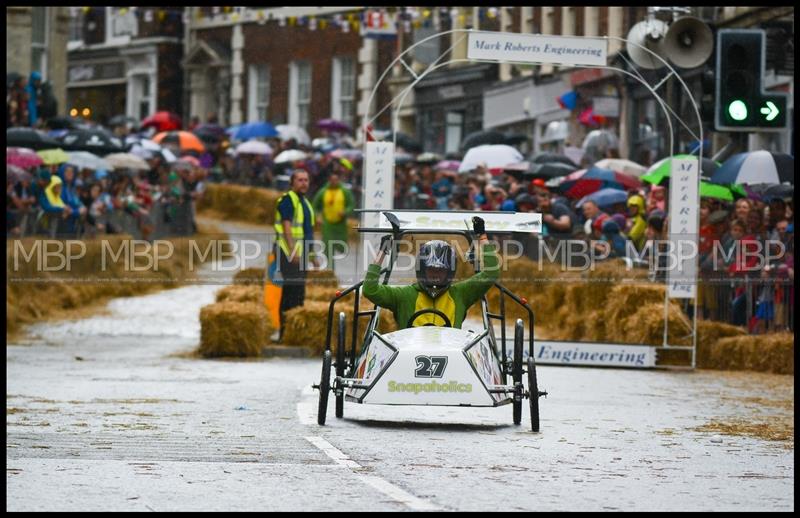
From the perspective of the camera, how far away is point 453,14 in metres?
45.4

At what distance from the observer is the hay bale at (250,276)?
2623cm

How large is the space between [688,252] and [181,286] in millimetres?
13714

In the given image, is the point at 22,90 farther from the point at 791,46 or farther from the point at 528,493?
the point at 528,493

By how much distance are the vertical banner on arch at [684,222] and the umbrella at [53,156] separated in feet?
53.5

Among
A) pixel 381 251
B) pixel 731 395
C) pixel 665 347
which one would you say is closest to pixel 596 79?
pixel 665 347

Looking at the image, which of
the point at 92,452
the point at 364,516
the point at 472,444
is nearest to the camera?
the point at 364,516

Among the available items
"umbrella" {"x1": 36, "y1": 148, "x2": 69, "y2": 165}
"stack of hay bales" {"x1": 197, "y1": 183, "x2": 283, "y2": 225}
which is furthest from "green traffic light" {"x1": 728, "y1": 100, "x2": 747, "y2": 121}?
"stack of hay bales" {"x1": 197, "y1": 183, "x2": 283, "y2": 225}

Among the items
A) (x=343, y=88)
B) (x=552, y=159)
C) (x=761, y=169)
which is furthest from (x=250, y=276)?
(x=343, y=88)

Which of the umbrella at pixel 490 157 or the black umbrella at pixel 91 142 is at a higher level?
the black umbrella at pixel 91 142

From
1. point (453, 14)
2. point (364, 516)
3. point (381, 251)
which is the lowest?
point (364, 516)

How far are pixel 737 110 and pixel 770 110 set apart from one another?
328 mm

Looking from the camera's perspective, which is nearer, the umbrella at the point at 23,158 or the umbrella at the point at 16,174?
the umbrella at the point at 16,174

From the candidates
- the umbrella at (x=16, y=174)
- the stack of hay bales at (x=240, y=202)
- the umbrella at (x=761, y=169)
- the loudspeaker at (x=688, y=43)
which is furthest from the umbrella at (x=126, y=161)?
the loudspeaker at (x=688, y=43)

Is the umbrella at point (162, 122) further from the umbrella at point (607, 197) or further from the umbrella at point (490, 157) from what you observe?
the umbrella at point (607, 197)
